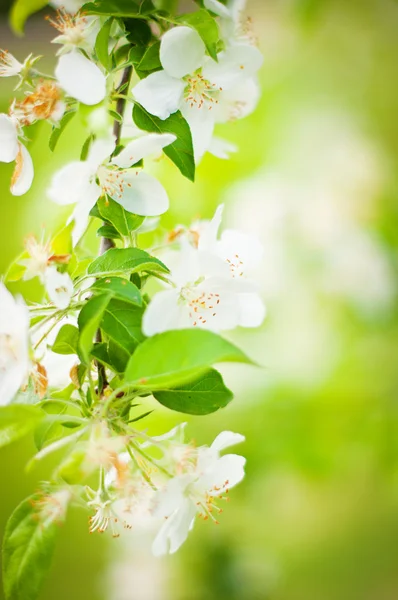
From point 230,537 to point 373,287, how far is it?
802mm

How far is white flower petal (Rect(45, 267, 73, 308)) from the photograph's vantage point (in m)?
0.49

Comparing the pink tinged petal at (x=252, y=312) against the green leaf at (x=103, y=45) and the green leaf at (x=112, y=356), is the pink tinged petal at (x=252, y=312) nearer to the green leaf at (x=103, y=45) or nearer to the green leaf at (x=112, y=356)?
the green leaf at (x=112, y=356)

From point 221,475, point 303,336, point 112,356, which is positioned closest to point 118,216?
point 112,356

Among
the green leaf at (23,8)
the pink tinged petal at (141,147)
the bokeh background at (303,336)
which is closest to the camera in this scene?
the pink tinged petal at (141,147)

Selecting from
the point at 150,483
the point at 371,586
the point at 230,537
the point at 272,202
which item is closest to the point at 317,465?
the point at 230,537

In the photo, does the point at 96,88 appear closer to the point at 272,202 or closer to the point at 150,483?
the point at 150,483

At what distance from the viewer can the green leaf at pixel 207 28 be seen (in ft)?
1.73

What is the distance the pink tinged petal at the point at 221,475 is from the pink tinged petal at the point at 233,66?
1.13 ft

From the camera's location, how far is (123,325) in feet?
1.60

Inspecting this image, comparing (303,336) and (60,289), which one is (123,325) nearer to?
(60,289)

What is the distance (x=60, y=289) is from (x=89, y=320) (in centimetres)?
5

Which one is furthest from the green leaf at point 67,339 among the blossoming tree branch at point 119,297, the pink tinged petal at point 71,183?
the pink tinged petal at point 71,183

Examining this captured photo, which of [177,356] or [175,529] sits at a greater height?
[177,356]

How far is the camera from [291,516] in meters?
1.74
